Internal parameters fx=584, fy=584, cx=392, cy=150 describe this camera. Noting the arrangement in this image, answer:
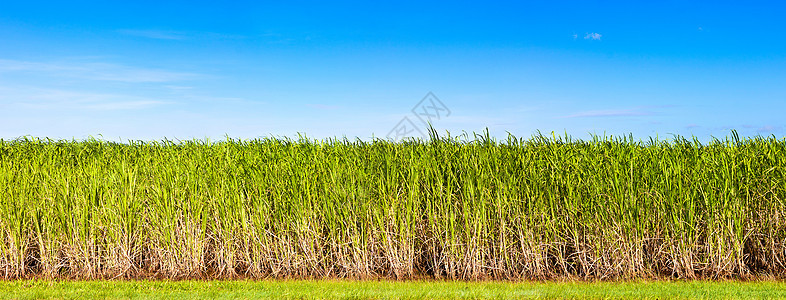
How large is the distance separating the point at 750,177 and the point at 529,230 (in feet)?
8.20

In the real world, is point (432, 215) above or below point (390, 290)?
above

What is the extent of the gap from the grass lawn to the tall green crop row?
253 millimetres

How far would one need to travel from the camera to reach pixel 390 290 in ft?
18.4

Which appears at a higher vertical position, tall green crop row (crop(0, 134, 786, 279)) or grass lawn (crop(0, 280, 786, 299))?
tall green crop row (crop(0, 134, 786, 279))

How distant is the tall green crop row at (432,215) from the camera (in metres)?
6.11

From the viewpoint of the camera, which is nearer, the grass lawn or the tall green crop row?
the grass lawn

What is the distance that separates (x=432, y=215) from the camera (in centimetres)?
618

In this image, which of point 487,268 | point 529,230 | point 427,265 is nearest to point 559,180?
point 529,230

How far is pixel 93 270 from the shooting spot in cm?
641

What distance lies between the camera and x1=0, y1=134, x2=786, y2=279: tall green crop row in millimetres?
6113

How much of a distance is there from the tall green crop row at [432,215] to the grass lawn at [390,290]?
253 mm

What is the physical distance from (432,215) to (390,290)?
97cm

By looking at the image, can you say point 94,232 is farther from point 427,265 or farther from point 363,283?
point 427,265

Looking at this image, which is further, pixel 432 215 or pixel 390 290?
pixel 432 215
